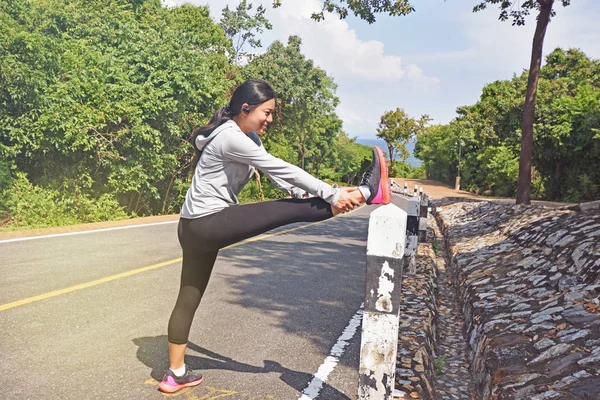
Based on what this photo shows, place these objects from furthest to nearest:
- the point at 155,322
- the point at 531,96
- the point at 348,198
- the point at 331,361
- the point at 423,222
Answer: the point at 531,96, the point at 423,222, the point at 155,322, the point at 331,361, the point at 348,198

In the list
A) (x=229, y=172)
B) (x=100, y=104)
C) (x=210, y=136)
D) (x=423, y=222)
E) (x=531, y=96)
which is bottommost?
(x=423, y=222)

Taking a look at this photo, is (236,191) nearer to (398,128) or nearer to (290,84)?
(290,84)

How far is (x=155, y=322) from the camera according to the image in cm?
445

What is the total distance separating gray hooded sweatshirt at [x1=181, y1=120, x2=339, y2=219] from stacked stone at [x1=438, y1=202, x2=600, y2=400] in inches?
64.7

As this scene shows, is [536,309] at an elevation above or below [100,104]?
below

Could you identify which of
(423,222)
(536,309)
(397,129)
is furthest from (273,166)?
(397,129)

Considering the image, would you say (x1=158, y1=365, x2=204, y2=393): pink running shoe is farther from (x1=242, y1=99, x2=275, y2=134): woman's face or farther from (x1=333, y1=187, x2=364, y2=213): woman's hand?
(x1=242, y1=99, x2=275, y2=134): woman's face

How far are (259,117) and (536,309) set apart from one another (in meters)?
2.86

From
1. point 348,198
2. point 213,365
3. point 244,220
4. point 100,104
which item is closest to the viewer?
point 348,198

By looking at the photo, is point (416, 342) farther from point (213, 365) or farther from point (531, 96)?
point (531, 96)

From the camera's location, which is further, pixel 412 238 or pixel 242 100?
pixel 412 238

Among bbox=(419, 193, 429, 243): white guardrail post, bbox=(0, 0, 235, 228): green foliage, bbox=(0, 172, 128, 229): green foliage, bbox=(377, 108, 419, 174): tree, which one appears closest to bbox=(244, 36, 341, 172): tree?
bbox=(0, 0, 235, 228): green foliage

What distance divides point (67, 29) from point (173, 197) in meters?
7.78

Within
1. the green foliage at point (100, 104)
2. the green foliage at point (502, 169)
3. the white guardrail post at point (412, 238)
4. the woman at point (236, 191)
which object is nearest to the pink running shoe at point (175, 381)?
the woman at point (236, 191)
